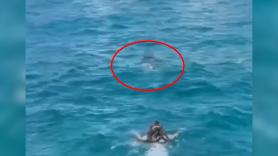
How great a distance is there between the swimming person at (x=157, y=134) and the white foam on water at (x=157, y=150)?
6 cm

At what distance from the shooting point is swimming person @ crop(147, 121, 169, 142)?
184 inches

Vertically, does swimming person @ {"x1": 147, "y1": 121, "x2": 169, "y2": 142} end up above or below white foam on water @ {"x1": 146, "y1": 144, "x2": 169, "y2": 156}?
above

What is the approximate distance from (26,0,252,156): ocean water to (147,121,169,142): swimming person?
0.07 m

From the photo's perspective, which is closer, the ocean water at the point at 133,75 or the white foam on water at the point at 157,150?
the white foam on water at the point at 157,150

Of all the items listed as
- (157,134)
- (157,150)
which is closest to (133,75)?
(157,134)

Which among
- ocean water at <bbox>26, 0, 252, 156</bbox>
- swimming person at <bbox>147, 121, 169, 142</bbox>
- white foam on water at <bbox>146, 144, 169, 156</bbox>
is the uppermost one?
ocean water at <bbox>26, 0, 252, 156</bbox>

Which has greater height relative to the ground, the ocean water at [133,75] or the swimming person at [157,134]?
the ocean water at [133,75]

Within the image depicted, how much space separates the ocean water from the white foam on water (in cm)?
1

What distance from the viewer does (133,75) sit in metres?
4.86

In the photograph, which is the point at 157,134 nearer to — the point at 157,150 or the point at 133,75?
the point at 157,150

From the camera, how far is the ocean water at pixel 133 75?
15.5ft

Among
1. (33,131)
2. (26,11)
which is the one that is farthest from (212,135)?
(26,11)

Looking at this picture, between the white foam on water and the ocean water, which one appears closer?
the white foam on water

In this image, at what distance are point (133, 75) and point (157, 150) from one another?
0.84 metres
